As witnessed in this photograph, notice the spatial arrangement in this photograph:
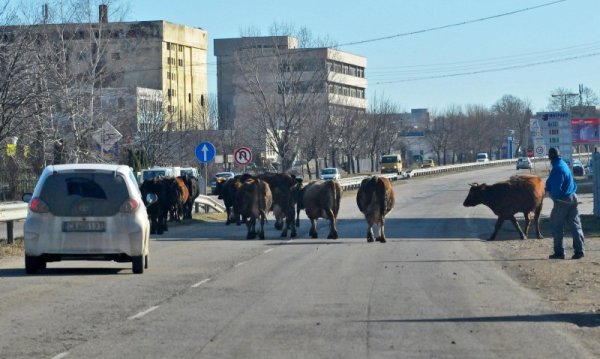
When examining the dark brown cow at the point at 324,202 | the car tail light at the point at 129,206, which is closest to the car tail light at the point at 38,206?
the car tail light at the point at 129,206

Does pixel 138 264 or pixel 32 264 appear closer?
pixel 32 264

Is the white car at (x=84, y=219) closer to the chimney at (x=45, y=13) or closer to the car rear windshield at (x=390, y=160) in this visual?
the chimney at (x=45, y=13)

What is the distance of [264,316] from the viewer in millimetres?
12828

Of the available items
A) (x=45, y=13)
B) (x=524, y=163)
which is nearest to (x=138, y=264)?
(x=45, y=13)

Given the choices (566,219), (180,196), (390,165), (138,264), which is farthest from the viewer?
(390,165)

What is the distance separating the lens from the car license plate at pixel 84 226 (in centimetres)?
1772

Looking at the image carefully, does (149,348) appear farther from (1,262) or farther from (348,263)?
(1,262)

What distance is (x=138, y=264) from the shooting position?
18.2 meters

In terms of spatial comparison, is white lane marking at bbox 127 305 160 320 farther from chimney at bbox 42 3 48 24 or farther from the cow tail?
chimney at bbox 42 3 48 24

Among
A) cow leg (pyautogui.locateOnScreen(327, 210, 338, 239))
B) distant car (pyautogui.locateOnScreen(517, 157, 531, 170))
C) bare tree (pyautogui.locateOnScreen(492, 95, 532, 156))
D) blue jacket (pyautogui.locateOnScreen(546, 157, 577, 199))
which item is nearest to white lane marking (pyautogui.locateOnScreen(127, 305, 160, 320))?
blue jacket (pyautogui.locateOnScreen(546, 157, 577, 199))

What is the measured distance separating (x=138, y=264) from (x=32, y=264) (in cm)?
164

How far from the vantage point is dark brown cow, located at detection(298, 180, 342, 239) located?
91.2 feet

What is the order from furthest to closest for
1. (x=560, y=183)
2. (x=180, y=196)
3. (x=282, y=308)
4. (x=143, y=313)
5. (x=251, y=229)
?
(x=180, y=196) → (x=251, y=229) → (x=560, y=183) → (x=282, y=308) → (x=143, y=313)

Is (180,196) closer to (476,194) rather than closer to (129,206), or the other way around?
(476,194)
